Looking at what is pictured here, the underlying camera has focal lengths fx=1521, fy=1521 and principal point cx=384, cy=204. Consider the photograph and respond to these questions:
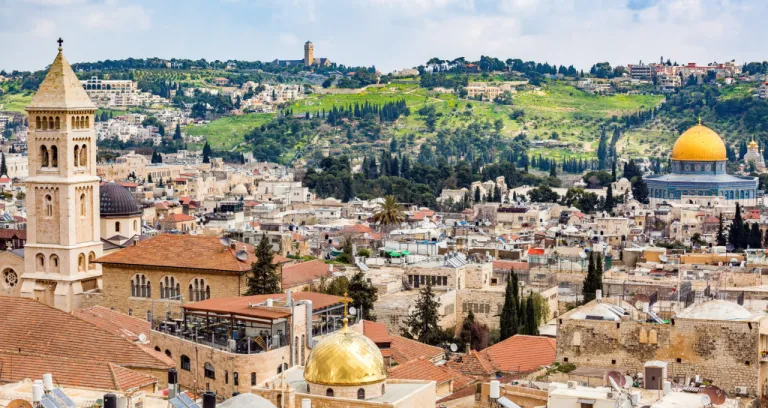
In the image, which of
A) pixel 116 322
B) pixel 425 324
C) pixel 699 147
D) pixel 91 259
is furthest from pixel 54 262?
pixel 699 147

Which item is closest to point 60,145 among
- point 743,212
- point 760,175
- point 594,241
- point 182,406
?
point 182,406

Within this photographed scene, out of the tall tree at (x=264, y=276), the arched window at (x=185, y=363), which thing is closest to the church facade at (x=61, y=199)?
the tall tree at (x=264, y=276)

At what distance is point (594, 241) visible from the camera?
67.2 m

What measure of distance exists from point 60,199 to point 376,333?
1179cm

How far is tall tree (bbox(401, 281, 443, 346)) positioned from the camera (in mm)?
40938

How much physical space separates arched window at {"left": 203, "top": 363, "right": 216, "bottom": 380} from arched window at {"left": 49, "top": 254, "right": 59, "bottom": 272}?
14.5 m

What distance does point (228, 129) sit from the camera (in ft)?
615

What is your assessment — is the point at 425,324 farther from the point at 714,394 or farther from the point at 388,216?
the point at 388,216

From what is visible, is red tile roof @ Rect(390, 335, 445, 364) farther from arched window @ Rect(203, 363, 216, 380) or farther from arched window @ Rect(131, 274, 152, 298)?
arched window @ Rect(131, 274, 152, 298)

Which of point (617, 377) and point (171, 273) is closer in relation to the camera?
point (617, 377)

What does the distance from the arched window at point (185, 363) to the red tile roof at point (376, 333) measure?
563 cm

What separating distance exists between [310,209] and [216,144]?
301 ft

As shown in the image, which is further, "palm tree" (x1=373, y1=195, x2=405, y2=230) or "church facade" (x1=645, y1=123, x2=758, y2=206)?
"church facade" (x1=645, y1=123, x2=758, y2=206)

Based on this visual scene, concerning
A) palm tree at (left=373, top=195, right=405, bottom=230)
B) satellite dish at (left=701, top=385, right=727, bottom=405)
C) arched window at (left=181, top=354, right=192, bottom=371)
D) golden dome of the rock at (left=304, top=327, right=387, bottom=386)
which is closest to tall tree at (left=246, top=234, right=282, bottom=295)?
arched window at (left=181, top=354, right=192, bottom=371)
